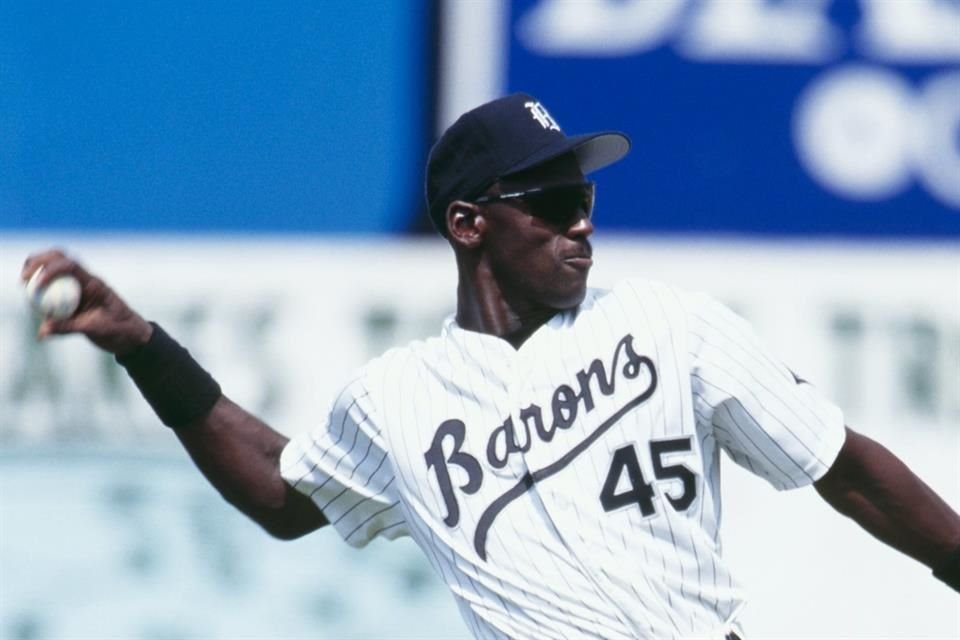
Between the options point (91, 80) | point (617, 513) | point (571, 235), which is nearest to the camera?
point (617, 513)

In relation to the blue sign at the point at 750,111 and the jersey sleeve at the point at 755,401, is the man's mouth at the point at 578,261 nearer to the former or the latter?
the jersey sleeve at the point at 755,401

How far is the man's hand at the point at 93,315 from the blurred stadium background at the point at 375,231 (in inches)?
87.5

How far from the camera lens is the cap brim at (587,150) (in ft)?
9.18

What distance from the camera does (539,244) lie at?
2840mm

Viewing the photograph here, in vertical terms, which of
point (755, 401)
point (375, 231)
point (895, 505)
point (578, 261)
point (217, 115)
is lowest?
point (375, 231)

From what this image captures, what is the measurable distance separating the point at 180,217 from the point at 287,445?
234 cm

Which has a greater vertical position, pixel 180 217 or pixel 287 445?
pixel 287 445

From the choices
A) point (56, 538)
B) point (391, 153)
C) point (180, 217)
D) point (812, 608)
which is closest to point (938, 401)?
point (812, 608)

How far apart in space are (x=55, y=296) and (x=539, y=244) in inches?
31.2

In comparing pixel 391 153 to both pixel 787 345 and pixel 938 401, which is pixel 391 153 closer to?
pixel 787 345

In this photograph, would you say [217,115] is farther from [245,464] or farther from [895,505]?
[895,505]

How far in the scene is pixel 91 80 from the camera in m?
5.23

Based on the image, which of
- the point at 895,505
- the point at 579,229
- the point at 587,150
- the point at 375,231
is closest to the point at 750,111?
the point at 375,231

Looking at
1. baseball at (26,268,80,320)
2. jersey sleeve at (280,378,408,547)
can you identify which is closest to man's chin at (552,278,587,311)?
jersey sleeve at (280,378,408,547)
